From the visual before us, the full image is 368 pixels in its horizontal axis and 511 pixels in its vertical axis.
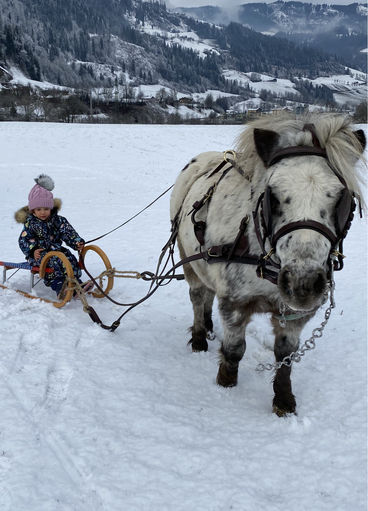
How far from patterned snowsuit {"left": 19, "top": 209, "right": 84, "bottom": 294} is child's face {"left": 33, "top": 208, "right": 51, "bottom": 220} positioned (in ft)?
0.16

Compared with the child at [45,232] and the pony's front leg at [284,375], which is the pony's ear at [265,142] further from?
the child at [45,232]

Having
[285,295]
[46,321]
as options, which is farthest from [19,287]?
[285,295]

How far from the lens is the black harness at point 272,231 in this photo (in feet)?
7.27

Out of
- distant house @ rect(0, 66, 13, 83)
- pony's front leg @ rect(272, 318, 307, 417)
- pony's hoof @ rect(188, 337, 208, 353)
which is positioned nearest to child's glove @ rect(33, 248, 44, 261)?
pony's hoof @ rect(188, 337, 208, 353)

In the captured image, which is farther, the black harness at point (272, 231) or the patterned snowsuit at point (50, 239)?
the patterned snowsuit at point (50, 239)

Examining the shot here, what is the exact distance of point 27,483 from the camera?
229 centimetres

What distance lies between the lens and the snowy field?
2.41 metres

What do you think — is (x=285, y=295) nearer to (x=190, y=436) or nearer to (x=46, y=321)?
(x=190, y=436)

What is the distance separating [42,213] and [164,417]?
3407mm

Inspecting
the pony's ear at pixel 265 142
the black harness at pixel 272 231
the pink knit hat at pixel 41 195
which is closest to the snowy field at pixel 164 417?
the pony's ear at pixel 265 142

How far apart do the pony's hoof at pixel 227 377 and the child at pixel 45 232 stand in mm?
2504

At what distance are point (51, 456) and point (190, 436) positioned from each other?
1016 millimetres

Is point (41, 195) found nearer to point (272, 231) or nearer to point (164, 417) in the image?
point (164, 417)

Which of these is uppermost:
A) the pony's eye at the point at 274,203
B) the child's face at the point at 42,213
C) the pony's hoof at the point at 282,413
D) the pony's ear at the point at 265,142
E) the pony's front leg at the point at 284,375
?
the pony's ear at the point at 265,142
